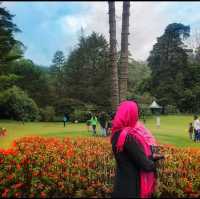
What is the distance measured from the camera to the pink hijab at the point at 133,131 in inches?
197

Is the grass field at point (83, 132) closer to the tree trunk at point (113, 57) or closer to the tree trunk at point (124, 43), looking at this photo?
the tree trunk at point (113, 57)

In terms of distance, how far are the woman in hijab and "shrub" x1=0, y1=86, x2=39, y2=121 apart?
168 feet

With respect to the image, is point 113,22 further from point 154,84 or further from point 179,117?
point 154,84

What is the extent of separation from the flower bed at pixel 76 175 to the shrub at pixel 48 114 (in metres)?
48.1

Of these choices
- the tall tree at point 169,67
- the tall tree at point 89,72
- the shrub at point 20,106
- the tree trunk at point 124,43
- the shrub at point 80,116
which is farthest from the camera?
the tall tree at point 89,72

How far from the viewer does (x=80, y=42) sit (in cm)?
5984

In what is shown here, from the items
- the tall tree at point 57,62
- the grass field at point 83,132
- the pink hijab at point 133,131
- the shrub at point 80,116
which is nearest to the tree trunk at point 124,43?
the pink hijab at point 133,131

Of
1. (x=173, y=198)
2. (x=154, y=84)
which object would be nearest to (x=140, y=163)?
(x=173, y=198)

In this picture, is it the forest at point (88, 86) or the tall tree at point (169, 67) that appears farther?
the forest at point (88, 86)

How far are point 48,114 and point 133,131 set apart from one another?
52803 mm

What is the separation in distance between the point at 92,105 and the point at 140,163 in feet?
170

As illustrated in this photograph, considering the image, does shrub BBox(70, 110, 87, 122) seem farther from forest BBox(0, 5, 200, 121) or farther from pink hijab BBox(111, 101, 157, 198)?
pink hijab BBox(111, 101, 157, 198)

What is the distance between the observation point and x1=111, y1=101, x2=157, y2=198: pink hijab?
502 cm

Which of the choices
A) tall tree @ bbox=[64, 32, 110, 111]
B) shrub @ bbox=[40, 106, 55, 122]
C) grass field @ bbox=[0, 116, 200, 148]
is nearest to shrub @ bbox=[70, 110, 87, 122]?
tall tree @ bbox=[64, 32, 110, 111]
